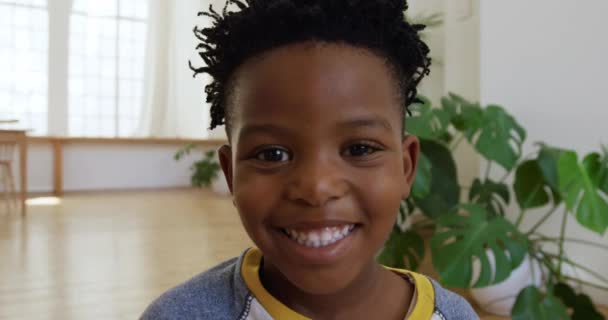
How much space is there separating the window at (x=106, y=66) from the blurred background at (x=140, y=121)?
16 millimetres

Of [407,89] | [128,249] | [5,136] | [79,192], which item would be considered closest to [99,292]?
[128,249]

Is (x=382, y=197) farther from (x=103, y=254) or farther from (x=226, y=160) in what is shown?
(x=103, y=254)

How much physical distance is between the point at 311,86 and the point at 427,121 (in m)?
1.37

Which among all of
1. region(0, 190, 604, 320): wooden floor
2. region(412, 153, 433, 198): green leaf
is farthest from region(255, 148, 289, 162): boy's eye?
region(0, 190, 604, 320): wooden floor

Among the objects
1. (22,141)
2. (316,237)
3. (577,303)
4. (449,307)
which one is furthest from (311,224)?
(22,141)

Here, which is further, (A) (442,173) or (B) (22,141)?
(B) (22,141)

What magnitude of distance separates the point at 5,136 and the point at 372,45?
15.5ft

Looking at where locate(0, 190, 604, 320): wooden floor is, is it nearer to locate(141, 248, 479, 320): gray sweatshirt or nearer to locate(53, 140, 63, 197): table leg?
locate(53, 140, 63, 197): table leg

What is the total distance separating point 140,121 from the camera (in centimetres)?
710

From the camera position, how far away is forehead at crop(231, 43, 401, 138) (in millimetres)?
555

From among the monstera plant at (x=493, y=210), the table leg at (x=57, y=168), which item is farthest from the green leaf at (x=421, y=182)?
the table leg at (x=57, y=168)

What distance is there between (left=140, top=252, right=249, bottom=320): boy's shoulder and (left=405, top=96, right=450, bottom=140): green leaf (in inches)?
48.6

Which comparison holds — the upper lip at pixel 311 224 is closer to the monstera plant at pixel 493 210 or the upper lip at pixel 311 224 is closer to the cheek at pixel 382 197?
the cheek at pixel 382 197

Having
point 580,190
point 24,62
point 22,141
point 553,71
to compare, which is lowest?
point 22,141
